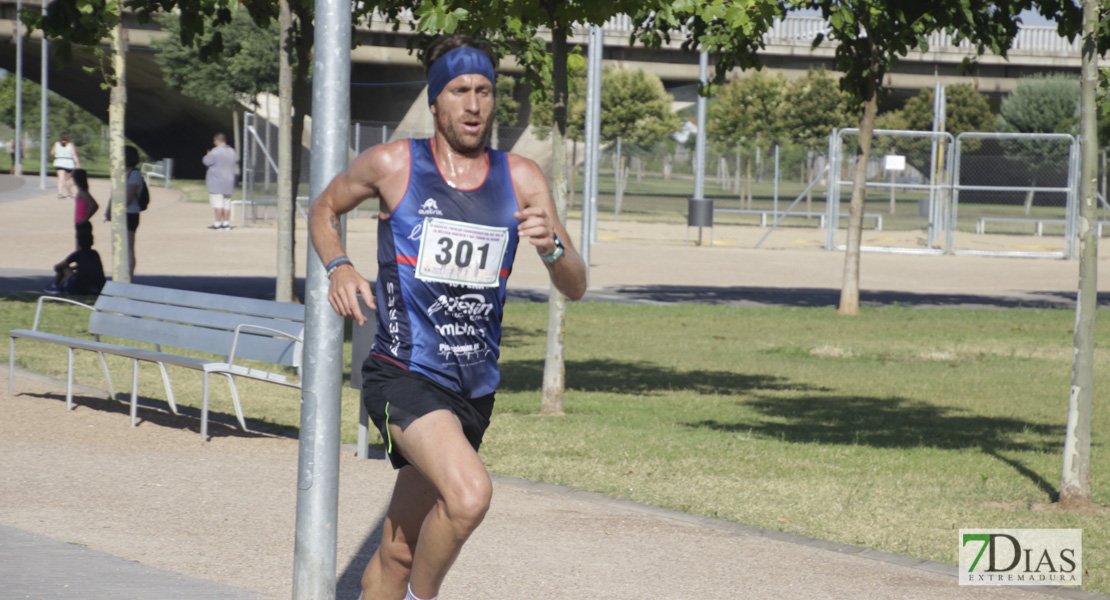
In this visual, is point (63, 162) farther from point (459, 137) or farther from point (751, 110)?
point (459, 137)

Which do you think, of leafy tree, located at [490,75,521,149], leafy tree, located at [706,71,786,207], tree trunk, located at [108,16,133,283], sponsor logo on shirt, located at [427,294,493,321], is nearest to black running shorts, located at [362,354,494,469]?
sponsor logo on shirt, located at [427,294,493,321]

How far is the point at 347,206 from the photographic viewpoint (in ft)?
12.8

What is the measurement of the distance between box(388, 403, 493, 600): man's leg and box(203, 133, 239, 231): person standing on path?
77.9 ft

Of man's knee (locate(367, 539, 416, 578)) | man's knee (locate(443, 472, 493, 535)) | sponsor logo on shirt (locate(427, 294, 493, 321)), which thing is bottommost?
man's knee (locate(367, 539, 416, 578))

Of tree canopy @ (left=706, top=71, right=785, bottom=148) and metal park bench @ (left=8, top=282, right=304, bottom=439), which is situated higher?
tree canopy @ (left=706, top=71, right=785, bottom=148)

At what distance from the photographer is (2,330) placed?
1219cm

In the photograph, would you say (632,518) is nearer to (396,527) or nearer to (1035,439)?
(396,527)

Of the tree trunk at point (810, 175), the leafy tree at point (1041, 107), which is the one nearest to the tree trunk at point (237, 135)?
the tree trunk at point (810, 175)

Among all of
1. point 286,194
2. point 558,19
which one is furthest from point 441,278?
point 286,194

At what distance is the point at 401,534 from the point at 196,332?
4963 mm

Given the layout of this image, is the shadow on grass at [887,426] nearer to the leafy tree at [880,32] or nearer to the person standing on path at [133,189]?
the leafy tree at [880,32]

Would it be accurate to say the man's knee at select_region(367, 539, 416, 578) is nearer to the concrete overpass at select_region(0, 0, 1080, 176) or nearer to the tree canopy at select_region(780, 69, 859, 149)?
the concrete overpass at select_region(0, 0, 1080, 176)

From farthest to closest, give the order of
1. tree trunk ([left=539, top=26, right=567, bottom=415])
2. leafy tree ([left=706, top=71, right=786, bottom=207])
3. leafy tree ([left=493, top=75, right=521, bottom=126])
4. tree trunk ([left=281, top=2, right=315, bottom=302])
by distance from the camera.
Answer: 1. leafy tree ([left=493, top=75, right=521, bottom=126])
2. leafy tree ([left=706, top=71, right=786, bottom=207])
3. tree trunk ([left=281, top=2, right=315, bottom=302])
4. tree trunk ([left=539, top=26, right=567, bottom=415])

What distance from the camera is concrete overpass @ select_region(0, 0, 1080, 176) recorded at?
165 feet
